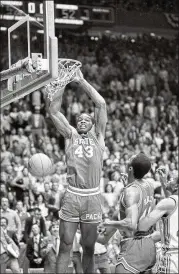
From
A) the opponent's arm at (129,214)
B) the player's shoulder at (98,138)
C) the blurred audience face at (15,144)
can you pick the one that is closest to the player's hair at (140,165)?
the opponent's arm at (129,214)

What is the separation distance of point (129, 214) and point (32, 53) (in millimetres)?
2626

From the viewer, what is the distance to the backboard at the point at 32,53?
30.8ft

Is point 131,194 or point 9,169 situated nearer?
point 131,194

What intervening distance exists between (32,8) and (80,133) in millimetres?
8649

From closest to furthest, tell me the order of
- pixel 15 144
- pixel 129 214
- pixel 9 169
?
pixel 129 214 < pixel 9 169 < pixel 15 144

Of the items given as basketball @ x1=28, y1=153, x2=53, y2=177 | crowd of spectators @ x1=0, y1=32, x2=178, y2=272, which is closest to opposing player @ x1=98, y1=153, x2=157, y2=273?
basketball @ x1=28, y1=153, x2=53, y2=177

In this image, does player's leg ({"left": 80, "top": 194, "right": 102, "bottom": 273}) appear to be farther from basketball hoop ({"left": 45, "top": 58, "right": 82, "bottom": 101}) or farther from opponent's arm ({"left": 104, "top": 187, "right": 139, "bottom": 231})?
basketball hoop ({"left": 45, "top": 58, "right": 82, "bottom": 101})

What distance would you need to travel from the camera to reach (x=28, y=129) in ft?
69.6

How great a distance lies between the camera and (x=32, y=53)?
9.74m

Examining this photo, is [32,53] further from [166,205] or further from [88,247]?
[166,205]

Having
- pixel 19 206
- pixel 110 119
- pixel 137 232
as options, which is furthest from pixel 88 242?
pixel 110 119

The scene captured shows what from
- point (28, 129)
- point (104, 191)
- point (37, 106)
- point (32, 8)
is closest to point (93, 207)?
point (104, 191)

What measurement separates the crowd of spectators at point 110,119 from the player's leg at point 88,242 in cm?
489

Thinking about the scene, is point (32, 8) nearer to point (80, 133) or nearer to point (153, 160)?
point (153, 160)
